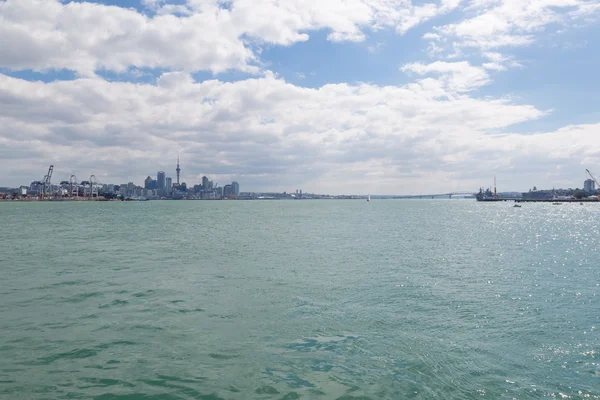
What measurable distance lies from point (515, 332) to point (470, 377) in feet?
19.1

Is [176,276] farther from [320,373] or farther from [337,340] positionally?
[320,373]

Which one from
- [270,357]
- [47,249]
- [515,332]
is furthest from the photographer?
[47,249]

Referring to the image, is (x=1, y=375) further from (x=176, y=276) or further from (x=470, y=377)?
(x=176, y=276)

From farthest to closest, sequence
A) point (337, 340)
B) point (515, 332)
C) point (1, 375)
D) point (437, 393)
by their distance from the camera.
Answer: point (515, 332) < point (337, 340) < point (1, 375) < point (437, 393)

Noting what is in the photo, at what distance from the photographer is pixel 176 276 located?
29.3 m

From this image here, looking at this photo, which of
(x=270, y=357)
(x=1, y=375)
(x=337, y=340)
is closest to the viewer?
(x=1, y=375)

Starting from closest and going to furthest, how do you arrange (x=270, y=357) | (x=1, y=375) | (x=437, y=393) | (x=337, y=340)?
(x=437, y=393)
(x=1, y=375)
(x=270, y=357)
(x=337, y=340)

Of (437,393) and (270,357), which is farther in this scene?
(270,357)

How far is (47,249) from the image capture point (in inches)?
1743

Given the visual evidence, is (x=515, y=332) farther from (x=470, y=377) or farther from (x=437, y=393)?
(x=437, y=393)

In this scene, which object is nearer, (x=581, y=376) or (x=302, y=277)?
(x=581, y=376)

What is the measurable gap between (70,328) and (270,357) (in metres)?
9.36

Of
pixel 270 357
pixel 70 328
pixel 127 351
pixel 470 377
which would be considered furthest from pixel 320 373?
pixel 70 328

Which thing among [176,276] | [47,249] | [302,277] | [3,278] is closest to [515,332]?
[302,277]
